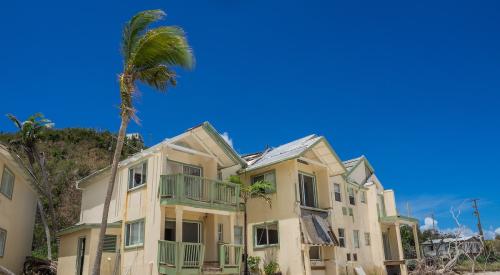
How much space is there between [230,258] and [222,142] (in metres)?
6.02

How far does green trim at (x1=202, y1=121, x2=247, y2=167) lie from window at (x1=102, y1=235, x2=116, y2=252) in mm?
6898

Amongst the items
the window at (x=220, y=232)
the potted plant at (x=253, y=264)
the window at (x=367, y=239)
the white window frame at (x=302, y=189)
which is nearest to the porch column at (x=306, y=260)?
the potted plant at (x=253, y=264)

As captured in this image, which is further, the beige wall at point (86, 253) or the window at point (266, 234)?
the window at point (266, 234)

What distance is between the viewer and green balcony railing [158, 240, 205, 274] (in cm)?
1817

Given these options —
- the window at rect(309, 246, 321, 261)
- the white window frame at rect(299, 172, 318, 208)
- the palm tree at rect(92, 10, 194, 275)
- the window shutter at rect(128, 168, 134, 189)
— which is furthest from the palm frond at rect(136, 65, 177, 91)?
the window at rect(309, 246, 321, 261)

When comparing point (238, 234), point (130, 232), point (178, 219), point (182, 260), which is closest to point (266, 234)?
point (238, 234)

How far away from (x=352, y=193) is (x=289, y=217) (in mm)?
9411

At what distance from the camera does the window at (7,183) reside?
2205 centimetres

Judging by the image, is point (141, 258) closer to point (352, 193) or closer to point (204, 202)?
point (204, 202)

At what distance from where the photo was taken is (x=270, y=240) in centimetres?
2495

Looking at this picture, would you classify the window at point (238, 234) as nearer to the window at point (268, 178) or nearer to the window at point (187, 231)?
the window at point (268, 178)

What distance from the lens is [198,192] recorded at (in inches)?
818

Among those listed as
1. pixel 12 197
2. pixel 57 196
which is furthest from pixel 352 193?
pixel 57 196

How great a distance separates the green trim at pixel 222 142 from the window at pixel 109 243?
6898 mm
